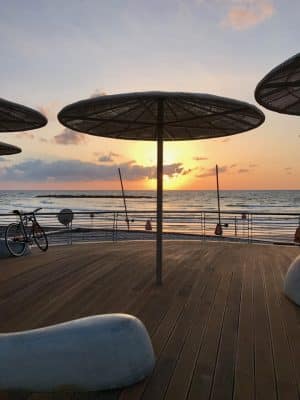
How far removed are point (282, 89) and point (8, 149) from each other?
231 inches

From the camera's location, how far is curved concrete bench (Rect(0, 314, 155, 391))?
8.12 ft

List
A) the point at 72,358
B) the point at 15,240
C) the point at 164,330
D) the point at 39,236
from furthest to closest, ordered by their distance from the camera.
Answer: the point at 39,236
the point at 15,240
the point at 164,330
the point at 72,358

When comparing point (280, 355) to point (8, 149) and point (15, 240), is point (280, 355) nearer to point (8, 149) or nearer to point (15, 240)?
point (15, 240)

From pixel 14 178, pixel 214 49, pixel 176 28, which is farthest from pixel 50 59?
pixel 14 178

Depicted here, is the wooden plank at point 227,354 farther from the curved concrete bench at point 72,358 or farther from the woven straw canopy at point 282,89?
the woven straw canopy at point 282,89

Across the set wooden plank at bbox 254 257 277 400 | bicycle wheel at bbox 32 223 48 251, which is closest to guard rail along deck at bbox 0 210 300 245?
bicycle wheel at bbox 32 223 48 251

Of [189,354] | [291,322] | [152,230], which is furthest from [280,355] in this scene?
[152,230]


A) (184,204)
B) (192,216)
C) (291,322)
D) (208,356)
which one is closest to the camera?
(208,356)

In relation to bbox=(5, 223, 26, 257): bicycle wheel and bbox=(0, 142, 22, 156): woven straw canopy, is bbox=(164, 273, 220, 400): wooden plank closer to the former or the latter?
bbox=(5, 223, 26, 257): bicycle wheel

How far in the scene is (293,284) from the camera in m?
4.61

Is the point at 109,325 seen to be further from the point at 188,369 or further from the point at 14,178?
the point at 14,178

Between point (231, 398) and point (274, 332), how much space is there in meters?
1.31

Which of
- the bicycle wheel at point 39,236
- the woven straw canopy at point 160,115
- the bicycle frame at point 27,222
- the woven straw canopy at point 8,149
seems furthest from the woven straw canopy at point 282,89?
the bicycle wheel at point 39,236

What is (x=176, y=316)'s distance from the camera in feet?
13.2
